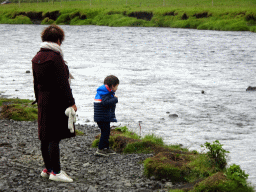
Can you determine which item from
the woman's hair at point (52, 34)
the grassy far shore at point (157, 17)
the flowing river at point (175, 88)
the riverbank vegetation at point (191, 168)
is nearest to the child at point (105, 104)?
the riverbank vegetation at point (191, 168)

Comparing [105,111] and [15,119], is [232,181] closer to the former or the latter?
[105,111]

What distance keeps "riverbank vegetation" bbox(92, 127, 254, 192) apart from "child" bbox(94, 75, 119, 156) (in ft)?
2.99

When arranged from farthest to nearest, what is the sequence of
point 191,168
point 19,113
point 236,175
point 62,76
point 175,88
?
point 175,88 < point 19,113 < point 191,168 < point 236,175 < point 62,76

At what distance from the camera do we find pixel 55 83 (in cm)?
609

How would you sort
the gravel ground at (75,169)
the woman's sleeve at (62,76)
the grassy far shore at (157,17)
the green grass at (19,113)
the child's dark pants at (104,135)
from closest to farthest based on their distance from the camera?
the woman's sleeve at (62,76) < the gravel ground at (75,169) < the child's dark pants at (104,135) < the green grass at (19,113) < the grassy far shore at (157,17)

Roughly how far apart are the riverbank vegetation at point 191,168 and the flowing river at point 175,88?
4.19 ft

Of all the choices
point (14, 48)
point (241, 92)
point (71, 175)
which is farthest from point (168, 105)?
point (14, 48)

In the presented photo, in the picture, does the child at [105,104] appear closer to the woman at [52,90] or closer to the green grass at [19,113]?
the woman at [52,90]

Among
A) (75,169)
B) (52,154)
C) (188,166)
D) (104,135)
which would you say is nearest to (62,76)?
(52,154)

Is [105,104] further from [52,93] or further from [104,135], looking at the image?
[52,93]

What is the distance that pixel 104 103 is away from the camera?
8055 millimetres

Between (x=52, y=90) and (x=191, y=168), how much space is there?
3414 millimetres

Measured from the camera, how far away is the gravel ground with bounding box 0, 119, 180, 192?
6.40 metres

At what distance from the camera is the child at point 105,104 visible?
806 centimetres
